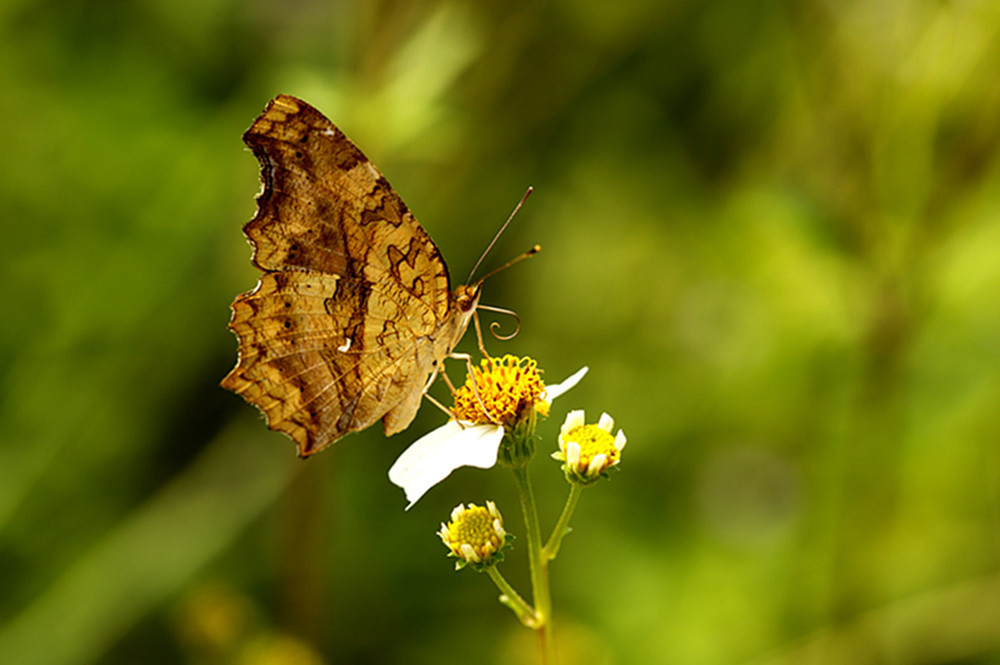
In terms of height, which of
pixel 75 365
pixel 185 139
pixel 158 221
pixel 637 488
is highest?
pixel 185 139

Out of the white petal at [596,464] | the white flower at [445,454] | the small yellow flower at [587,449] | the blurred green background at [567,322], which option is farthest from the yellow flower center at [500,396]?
the blurred green background at [567,322]

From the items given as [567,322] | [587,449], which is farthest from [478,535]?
[567,322]

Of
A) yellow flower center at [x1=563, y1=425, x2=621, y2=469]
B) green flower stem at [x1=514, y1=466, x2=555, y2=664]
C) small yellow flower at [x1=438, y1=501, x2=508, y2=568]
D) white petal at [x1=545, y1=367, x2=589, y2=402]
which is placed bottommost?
green flower stem at [x1=514, y1=466, x2=555, y2=664]

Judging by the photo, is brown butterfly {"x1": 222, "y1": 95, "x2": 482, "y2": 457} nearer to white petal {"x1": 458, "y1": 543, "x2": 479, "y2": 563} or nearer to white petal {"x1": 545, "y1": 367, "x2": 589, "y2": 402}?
white petal {"x1": 545, "y1": 367, "x2": 589, "y2": 402}

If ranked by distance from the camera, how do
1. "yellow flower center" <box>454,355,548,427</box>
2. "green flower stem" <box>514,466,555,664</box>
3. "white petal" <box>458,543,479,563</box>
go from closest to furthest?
1. "green flower stem" <box>514,466,555,664</box>
2. "white petal" <box>458,543,479,563</box>
3. "yellow flower center" <box>454,355,548,427</box>

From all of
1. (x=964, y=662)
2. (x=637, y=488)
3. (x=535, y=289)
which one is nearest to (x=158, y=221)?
(x=535, y=289)

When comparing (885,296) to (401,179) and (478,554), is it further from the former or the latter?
(401,179)

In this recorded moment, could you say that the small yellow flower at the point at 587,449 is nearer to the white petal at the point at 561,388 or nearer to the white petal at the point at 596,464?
the white petal at the point at 596,464

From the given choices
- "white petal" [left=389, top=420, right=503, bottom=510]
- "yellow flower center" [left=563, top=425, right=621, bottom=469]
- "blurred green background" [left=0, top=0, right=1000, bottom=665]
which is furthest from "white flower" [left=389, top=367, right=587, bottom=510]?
"blurred green background" [left=0, top=0, right=1000, bottom=665]
